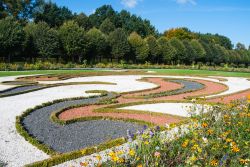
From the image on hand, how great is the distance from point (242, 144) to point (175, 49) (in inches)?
2487

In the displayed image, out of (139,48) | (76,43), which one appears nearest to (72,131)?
(76,43)

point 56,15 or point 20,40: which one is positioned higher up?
point 56,15

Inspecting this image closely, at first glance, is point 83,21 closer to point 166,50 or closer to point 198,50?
point 166,50

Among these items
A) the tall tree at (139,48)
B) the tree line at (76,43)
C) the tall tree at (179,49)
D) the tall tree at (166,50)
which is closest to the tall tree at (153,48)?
the tree line at (76,43)

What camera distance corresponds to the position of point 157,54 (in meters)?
65.7

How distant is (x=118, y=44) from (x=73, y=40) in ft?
31.3

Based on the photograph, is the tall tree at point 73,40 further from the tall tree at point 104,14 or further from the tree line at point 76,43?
the tall tree at point 104,14

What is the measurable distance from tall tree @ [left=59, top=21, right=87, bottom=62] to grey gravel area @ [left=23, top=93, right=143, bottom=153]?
39.9m

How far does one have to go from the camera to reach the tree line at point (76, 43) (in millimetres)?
49000

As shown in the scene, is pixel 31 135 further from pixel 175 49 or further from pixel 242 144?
pixel 175 49

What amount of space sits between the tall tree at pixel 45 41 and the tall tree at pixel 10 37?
10.9 feet

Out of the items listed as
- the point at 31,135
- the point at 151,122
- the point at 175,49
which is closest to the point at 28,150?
the point at 31,135

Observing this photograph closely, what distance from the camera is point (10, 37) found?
45.4 m

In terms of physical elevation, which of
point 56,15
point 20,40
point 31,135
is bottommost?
point 31,135
